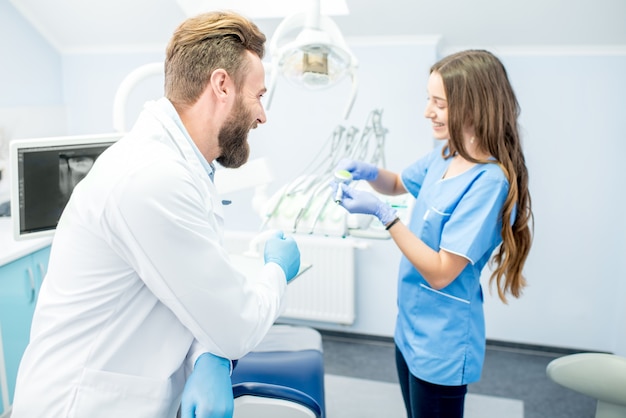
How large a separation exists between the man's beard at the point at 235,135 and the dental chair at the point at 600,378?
45.5 inches

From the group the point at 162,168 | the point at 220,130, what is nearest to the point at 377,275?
the point at 220,130

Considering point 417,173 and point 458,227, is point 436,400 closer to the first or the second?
Result: point 458,227

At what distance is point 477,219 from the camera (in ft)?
4.54

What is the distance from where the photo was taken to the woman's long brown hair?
4.55ft

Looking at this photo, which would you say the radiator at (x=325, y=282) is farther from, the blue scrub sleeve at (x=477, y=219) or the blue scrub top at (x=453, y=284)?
the blue scrub sleeve at (x=477, y=219)

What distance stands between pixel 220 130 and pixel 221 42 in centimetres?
16

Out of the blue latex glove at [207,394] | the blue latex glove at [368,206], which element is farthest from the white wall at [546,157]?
the blue latex glove at [207,394]

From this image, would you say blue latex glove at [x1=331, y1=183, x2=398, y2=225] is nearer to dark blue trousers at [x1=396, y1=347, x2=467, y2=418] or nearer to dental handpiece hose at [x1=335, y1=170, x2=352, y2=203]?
dental handpiece hose at [x1=335, y1=170, x2=352, y2=203]

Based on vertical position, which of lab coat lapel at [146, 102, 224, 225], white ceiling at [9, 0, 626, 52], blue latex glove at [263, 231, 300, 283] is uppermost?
white ceiling at [9, 0, 626, 52]

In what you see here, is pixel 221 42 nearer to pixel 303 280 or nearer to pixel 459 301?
pixel 459 301

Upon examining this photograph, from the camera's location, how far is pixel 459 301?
1.47 metres

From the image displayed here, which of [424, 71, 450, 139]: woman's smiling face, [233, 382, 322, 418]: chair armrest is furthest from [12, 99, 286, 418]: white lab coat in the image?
[424, 71, 450, 139]: woman's smiling face

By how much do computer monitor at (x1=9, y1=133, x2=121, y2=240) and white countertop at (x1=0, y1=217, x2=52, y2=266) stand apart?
122 millimetres

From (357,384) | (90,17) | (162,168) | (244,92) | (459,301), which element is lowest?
(357,384)
